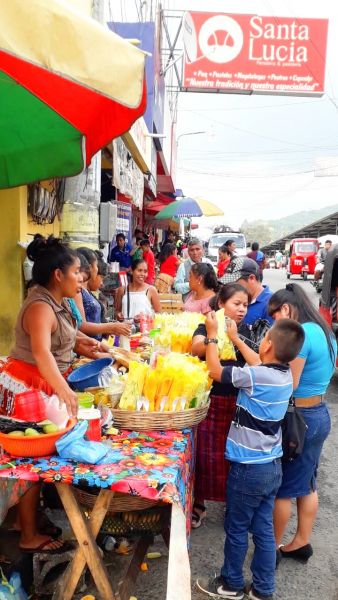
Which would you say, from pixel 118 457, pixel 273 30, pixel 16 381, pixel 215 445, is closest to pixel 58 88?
pixel 16 381

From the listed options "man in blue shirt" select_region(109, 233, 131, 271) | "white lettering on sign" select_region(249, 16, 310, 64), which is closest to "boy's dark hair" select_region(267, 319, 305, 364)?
"man in blue shirt" select_region(109, 233, 131, 271)

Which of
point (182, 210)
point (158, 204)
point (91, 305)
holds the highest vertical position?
point (158, 204)

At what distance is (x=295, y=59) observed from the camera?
56.0 feet

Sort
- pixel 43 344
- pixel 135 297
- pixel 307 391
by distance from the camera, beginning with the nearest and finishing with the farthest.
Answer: pixel 43 344
pixel 307 391
pixel 135 297

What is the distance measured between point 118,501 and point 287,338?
115cm

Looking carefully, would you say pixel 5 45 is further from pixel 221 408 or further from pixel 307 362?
pixel 221 408

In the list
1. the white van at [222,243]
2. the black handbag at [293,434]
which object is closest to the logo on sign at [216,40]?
the white van at [222,243]

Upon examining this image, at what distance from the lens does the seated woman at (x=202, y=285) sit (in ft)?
17.1

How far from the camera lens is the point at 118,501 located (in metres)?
2.39

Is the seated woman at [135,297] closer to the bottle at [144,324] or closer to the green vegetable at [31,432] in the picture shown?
the bottle at [144,324]

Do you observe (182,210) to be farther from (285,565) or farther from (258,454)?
(258,454)

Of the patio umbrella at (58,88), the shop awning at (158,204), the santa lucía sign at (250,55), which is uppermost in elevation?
the santa lucía sign at (250,55)

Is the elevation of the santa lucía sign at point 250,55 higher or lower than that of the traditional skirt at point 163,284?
higher

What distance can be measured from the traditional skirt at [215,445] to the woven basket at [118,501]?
41.3 inches
